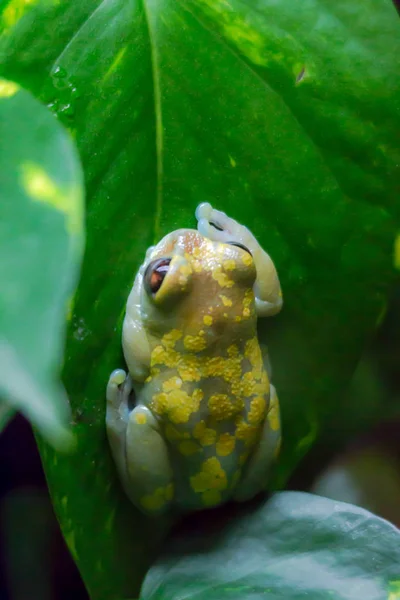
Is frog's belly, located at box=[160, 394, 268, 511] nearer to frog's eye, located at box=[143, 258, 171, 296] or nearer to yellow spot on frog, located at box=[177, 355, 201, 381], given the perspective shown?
yellow spot on frog, located at box=[177, 355, 201, 381]

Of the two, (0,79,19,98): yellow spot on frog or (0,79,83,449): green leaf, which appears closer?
(0,79,83,449): green leaf

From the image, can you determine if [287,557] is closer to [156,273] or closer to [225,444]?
[225,444]

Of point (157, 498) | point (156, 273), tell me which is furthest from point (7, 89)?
point (157, 498)

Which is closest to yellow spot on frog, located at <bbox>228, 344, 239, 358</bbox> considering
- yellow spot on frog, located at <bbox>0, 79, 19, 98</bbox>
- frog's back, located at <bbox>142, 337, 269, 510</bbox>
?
frog's back, located at <bbox>142, 337, 269, 510</bbox>

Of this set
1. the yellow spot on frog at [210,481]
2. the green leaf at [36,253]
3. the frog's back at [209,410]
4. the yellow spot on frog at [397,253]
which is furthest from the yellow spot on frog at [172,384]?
the green leaf at [36,253]

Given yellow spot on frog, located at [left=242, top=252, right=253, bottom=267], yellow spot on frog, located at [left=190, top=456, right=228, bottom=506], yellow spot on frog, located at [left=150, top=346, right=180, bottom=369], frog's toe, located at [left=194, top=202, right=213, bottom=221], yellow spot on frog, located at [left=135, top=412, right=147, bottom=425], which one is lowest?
yellow spot on frog, located at [left=190, top=456, right=228, bottom=506]

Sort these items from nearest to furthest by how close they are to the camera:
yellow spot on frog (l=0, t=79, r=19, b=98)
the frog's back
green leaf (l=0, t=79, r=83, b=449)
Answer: green leaf (l=0, t=79, r=83, b=449), yellow spot on frog (l=0, t=79, r=19, b=98), the frog's back

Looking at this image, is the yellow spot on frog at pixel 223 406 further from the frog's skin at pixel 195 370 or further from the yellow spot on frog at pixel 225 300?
the yellow spot on frog at pixel 225 300
